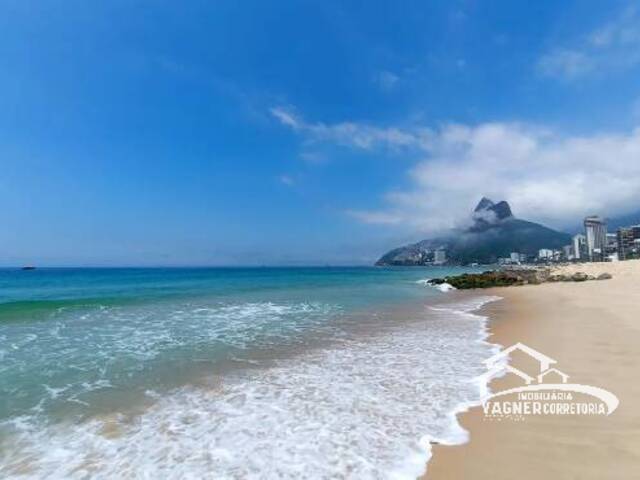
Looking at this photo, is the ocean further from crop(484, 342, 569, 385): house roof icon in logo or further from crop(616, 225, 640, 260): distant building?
crop(616, 225, 640, 260): distant building

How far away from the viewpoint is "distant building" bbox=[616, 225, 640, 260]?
131m

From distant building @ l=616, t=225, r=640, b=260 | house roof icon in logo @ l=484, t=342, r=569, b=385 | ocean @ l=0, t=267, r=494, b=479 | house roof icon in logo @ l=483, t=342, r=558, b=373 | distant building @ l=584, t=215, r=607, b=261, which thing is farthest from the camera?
distant building @ l=584, t=215, r=607, b=261

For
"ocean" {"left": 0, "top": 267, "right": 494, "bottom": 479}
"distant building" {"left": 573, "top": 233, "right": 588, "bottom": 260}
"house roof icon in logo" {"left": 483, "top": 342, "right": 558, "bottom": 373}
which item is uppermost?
"distant building" {"left": 573, "top": 233, "right": 588, "bottom": 260}

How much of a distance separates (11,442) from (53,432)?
549 mm

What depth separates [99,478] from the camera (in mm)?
4863

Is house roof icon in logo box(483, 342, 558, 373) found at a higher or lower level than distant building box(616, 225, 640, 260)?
lower

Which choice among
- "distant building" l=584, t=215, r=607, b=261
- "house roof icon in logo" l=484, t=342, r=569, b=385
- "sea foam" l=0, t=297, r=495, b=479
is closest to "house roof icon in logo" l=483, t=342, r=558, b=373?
"house roof icon in logo" l=484, t=342, r=569, b=385

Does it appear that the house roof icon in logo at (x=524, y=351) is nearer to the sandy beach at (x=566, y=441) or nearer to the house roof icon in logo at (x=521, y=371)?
the house roof icon in logo at (x=521, y=371)

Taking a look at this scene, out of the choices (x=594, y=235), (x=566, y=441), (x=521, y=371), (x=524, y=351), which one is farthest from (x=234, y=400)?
(x=594, y=235)

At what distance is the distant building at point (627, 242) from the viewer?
131375 mm

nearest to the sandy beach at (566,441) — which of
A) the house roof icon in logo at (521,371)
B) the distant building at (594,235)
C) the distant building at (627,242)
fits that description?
the house roof icon in logo at (521,371)

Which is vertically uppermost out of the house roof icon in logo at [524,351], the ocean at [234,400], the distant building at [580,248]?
the distant building at [580,248]

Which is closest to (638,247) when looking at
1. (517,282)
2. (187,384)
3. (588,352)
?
(517,282)

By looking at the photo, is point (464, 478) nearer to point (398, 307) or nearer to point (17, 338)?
point (17, 338)
